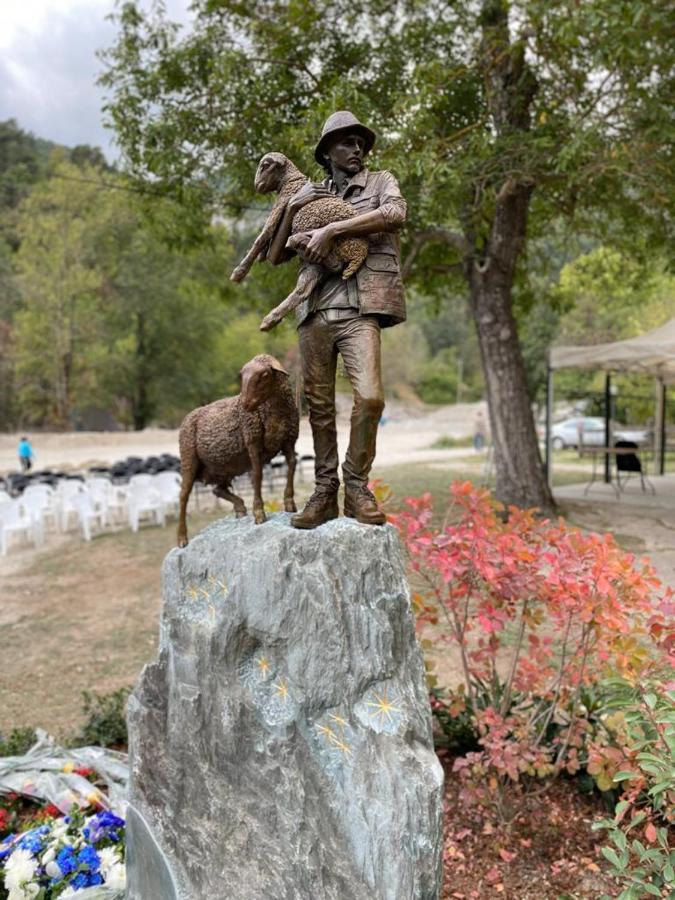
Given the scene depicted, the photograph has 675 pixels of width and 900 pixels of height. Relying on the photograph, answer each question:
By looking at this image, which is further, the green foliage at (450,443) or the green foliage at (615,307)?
the green foliage at (450,443)

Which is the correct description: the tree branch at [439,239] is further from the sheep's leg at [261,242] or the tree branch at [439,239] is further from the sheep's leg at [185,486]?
the sheep's leg at [185,486]

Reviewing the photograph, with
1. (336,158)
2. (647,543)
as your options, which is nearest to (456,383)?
(647,543)

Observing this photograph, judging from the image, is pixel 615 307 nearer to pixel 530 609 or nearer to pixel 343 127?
pixel 530 609

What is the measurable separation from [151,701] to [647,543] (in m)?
7.37

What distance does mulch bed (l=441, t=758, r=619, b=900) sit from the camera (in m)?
2.92

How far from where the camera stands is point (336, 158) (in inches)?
108

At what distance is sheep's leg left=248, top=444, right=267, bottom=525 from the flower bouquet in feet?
5.65

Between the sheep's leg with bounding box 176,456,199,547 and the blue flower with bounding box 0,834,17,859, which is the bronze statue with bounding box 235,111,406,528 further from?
the blue flower with bounding box 0,834,17,859

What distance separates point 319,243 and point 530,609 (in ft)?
6.80

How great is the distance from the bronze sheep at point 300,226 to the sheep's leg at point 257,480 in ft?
1.65

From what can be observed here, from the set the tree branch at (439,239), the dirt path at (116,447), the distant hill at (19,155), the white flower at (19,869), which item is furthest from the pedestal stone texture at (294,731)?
the distant hill at (19,155)

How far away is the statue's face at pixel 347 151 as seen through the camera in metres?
2.71

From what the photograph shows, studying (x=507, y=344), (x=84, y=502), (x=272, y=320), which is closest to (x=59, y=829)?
(x=272, y=320)

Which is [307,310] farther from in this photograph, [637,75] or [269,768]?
[637,75]
